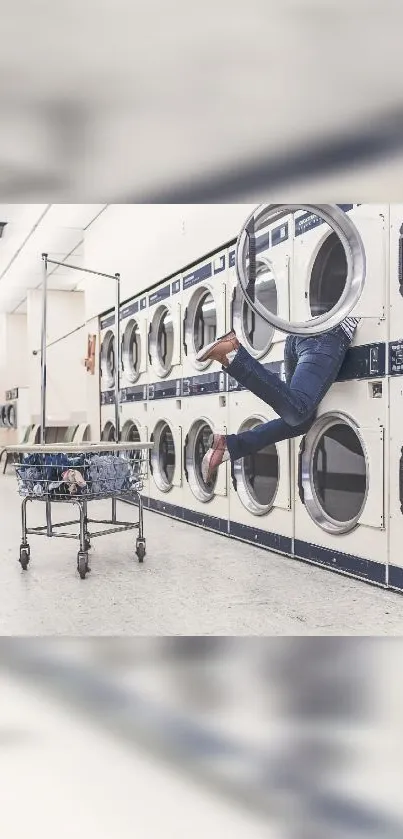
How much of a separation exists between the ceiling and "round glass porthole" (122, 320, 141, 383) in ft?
3.60

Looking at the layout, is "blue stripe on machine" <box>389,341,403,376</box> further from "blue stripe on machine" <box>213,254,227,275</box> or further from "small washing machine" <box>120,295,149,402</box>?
"small washing machine" <box>120,295,149,402</box>

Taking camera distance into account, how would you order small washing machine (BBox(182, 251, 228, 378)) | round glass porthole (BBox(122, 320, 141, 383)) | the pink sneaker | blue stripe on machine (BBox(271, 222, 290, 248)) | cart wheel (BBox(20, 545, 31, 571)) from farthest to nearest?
round glass porthole (BBox(122, 320, 141, 383))
small washing machine (BBox(182, 251, 228, 378))
blue stripe on machine (BBox(271, 222, 290, 248))
the pink sneaker
cart wheel (BBox(20, 545, 31, 571))

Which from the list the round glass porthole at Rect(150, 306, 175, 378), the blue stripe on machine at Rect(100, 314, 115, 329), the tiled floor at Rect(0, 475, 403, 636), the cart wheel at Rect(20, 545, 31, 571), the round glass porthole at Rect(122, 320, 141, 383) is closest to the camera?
the tiled floor at Rect(0, 475, 403, 636)

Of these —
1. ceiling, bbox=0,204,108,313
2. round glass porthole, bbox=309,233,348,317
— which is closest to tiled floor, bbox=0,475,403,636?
round glass porthole, bbox=309,233,348,317

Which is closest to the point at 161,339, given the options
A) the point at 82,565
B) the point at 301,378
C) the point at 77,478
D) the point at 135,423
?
the point at 135,423

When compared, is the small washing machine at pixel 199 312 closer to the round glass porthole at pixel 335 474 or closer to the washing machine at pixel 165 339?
the washing machine at pixel 165 339

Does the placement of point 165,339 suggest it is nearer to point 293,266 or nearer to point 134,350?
point 134,350

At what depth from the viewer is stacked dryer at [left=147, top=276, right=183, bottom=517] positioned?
5.23m

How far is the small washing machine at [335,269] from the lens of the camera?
2.97 m

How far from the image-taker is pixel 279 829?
1.28 ft
